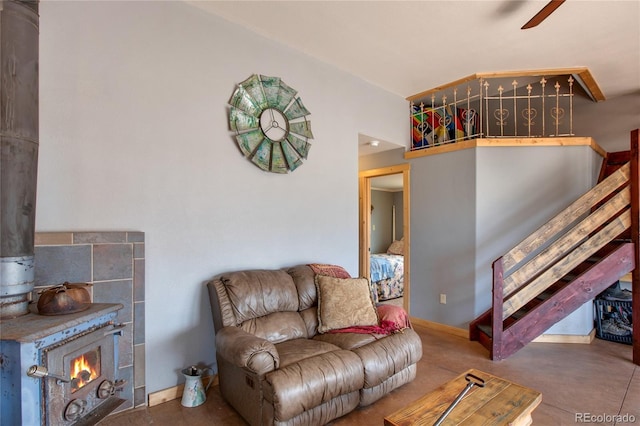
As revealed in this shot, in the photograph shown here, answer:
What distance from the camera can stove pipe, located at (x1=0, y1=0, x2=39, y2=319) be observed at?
140 centimetres

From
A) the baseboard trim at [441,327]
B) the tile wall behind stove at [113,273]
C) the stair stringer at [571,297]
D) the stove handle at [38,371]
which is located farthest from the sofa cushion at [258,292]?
the baseboard trim at [441,327]

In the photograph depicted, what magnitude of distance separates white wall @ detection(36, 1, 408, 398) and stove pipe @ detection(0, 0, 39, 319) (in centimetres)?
58

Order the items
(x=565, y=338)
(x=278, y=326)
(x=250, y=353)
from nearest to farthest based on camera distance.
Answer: (x=250, y=353), (x=278, y=326), (x=565, y=338)

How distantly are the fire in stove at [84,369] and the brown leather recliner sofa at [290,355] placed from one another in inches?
26.7

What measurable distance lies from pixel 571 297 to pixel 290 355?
8.91 ft

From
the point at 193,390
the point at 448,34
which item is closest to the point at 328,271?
the point at 193,390

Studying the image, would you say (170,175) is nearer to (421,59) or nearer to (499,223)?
(421,59)

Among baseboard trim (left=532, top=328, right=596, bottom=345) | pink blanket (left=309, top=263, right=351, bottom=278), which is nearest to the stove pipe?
pink blanket (left=309, top=263, right=351, bottom=278)

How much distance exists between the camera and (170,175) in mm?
2436

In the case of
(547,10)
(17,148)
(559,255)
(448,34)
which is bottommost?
(559,255)

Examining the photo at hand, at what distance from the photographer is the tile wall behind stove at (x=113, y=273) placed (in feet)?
6.28

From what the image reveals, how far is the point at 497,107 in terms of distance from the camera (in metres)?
5.18

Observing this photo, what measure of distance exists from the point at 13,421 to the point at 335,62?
3.57 m

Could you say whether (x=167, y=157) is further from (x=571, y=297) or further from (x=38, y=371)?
(x=571, y=297)
